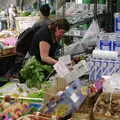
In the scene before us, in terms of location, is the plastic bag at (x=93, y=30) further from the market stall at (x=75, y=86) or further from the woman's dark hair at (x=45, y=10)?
the woman's dark hair at (x=45, y=10)

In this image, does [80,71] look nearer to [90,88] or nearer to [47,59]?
[90,88]

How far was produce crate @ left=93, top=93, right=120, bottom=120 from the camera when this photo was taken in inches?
96.5

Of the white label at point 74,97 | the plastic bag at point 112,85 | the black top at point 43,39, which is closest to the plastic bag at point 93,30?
the black top at point 43,39

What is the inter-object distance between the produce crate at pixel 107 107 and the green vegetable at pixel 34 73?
4.04 ft

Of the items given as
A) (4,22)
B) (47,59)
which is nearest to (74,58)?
(47,59)

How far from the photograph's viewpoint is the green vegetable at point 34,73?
378 cm

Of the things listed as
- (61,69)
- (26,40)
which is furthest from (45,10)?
(61,69)

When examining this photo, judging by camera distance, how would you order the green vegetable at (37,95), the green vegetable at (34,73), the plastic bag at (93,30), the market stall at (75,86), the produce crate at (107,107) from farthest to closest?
the plastic bag at (93,30) → the green vegetable at (34,73) → the green vegetable at (37,95) → the market stall at (75,86) → the produce crate at (107,107)

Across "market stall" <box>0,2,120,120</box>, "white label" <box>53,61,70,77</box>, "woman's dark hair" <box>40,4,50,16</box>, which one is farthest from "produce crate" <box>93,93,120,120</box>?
"woman's dark hair" <box>40,4,50,16</box>

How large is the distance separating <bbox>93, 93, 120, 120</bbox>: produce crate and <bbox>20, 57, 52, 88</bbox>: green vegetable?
4.04 feet

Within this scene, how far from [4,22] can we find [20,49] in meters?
4.16

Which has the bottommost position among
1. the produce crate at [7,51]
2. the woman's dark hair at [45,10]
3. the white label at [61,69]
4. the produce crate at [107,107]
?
the produce crate at [7,51]

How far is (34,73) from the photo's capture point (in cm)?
387

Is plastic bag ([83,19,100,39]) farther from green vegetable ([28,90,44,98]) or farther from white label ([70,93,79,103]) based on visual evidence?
white label ([70,93,79,103])
